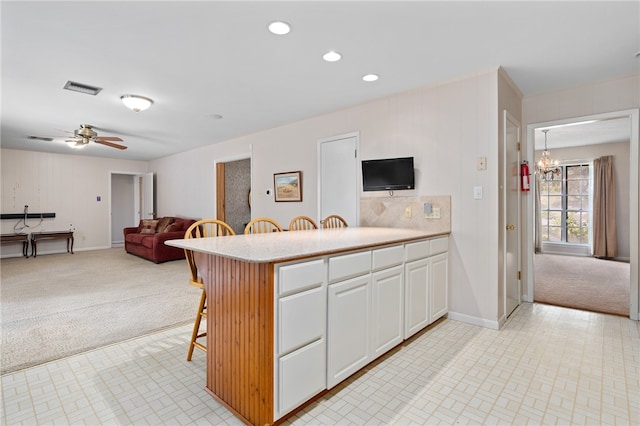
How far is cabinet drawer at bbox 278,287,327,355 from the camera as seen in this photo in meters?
1.57

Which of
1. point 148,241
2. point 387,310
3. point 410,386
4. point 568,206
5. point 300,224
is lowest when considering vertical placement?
point 410,386

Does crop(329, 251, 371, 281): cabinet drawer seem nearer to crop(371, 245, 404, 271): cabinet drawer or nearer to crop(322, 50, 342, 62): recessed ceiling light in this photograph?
crop(371, 245, 404, 271): cabinet drawer

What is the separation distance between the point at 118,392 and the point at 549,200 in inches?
358

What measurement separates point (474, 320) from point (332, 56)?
279cm

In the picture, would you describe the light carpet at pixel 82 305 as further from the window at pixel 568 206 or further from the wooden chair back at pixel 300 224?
the window at pixel 568 206

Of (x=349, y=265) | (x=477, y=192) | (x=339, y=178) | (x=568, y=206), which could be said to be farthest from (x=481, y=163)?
(x=568, y=206)

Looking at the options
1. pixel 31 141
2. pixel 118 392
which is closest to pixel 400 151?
pixel 118 392

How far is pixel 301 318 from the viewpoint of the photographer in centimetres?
166

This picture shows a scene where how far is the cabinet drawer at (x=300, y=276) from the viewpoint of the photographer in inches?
61.4

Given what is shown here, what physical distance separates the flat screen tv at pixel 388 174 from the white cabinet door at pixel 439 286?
0.88 metres

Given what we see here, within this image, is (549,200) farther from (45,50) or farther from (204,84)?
(45,50)

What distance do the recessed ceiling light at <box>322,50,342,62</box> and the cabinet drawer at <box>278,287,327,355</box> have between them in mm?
1974

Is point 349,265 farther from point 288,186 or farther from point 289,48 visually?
point 288,186

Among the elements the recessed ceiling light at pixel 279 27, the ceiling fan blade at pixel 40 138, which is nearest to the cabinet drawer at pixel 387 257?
the recessed ceiling light at pixel 279 27
